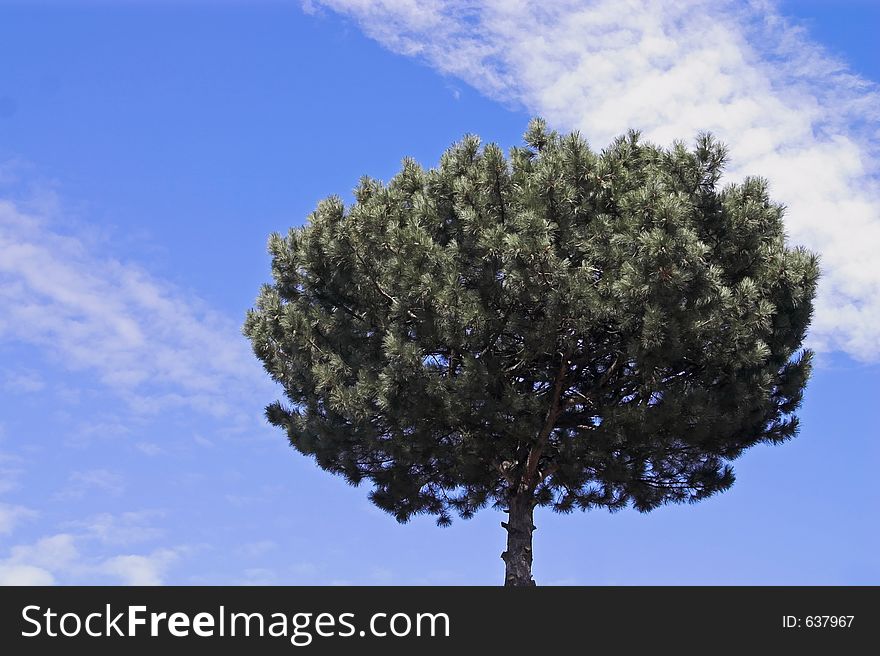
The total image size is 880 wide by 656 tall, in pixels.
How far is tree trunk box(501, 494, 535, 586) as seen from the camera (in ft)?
46.7

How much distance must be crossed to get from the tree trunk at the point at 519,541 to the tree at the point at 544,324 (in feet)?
0.11

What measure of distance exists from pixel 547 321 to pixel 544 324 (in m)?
0.09

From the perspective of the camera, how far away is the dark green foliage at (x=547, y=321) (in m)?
12.5

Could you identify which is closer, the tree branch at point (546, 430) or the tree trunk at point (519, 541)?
the tree branch at point (546, 430)

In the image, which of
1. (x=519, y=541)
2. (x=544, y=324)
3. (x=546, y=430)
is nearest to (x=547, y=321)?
(x=544, y=324)

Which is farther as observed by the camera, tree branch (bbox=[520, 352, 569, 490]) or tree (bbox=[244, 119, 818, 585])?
tree branch (bbox=[520, 352, 569, 490])

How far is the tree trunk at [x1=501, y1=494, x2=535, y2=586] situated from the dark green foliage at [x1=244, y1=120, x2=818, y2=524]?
0.31 meters

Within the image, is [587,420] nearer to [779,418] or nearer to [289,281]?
[779,418]

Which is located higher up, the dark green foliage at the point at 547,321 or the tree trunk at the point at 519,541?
the dark green foliage at the point at 547,321

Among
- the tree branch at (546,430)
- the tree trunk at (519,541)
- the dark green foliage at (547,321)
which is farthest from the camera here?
the tree trunk at (519,541)
